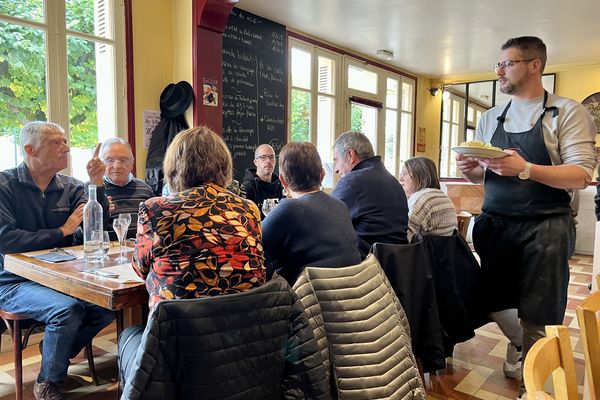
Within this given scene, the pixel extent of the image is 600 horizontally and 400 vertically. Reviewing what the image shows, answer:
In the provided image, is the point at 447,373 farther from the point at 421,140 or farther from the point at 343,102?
the point at 421,140

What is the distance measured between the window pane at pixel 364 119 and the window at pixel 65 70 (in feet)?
11.8

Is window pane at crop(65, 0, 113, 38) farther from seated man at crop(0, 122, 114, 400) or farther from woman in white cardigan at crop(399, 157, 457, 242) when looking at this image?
woman in white cardigan at crop(399, 157, 457, 242)

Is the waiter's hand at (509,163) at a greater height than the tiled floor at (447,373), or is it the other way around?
the waiter's hand at (509,163)

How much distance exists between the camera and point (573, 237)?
85.1 inches

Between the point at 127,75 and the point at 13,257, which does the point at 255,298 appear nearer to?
the point at 13,257

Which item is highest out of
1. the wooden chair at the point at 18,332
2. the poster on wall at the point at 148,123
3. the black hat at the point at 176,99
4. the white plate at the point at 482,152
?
the black hat at the point at 176,99

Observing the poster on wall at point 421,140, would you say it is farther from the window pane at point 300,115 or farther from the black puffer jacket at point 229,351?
the black puffer jacket at point 229,351

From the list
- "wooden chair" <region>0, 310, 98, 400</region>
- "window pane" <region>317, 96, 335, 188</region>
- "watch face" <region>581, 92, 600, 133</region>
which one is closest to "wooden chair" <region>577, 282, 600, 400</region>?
"wooden chair" <region>0, 310, 98, 400</region>

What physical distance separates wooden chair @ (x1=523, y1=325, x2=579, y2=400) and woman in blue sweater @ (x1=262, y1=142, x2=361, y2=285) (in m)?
0.91

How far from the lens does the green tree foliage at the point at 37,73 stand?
3.09 metres

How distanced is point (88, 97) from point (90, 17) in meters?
0.62

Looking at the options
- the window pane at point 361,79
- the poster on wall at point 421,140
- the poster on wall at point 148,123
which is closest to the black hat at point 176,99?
the poster on wall at point 148,123

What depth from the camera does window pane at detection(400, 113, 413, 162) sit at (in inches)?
308

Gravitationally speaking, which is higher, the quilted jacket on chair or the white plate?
the white plate
